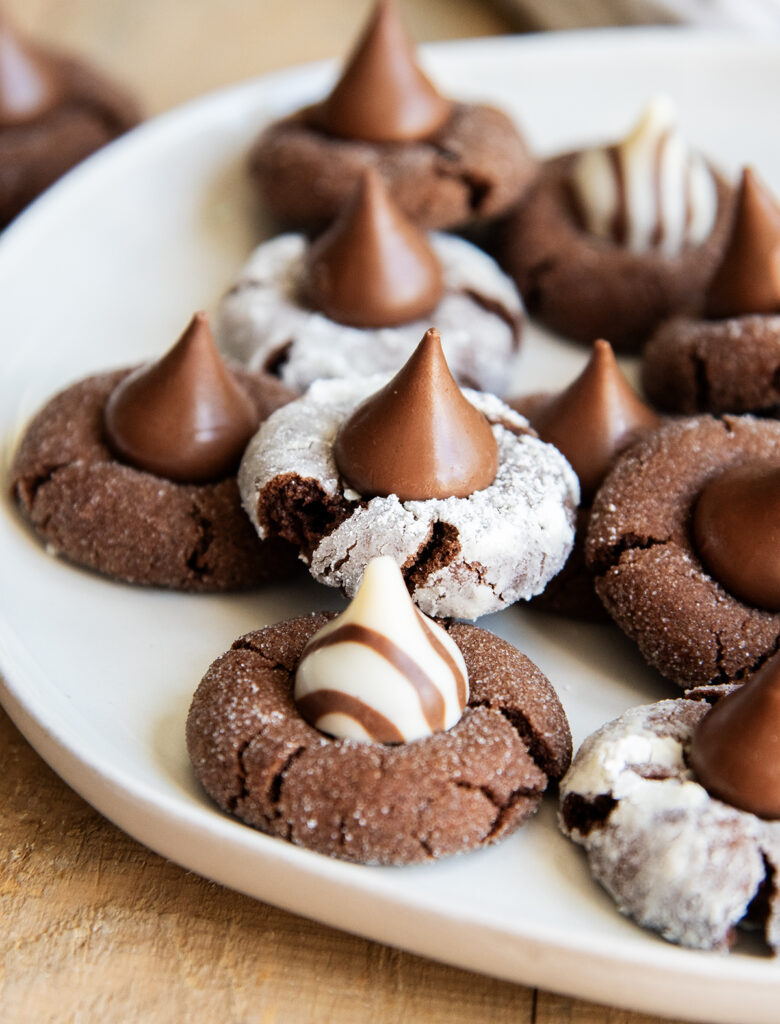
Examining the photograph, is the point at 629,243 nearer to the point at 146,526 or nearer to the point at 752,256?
the point at 752,256

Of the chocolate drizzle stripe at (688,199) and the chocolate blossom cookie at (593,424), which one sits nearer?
the chocolate blossom cookie at (593,424)

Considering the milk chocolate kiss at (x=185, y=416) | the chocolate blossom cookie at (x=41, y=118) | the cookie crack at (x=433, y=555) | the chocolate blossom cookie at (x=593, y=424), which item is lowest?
the chocolate blossom cookie at (x=593, y=424)

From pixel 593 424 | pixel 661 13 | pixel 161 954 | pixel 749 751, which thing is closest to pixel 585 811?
pixel 749 751

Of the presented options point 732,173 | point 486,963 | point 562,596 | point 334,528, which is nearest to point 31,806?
point 334,528

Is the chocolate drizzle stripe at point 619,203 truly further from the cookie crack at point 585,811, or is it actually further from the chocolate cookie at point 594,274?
the cookie crack at point 585,811

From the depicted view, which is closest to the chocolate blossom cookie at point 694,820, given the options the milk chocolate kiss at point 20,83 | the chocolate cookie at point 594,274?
the chocolate cookie at point 594,274

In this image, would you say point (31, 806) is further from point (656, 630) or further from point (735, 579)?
point (735, 579)

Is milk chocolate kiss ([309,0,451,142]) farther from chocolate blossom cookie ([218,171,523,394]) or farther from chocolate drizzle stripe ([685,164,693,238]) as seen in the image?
chocolate drizzle stripe ([685,164,693,238])
